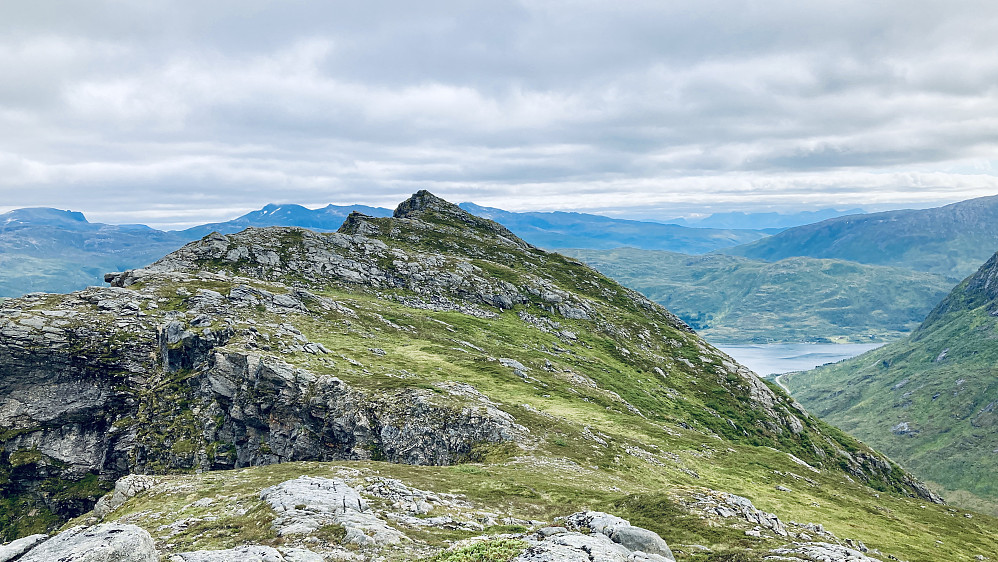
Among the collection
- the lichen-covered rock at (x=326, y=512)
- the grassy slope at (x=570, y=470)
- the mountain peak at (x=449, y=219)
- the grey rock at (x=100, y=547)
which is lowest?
the grassy slope at (x=570, y=470)

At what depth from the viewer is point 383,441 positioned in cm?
4909

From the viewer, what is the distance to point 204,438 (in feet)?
179

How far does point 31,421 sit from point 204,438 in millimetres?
22000

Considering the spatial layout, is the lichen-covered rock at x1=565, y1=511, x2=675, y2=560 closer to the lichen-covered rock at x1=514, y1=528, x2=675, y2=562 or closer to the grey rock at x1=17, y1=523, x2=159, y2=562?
the lichen-covered rock at x1=514, y1=528, x2=675, y2=562

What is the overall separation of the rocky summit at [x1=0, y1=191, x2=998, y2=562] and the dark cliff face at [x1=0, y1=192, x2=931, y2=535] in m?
0.32

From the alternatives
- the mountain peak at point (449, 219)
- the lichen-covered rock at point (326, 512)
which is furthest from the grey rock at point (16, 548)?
the mountain peak at point (449, 219)

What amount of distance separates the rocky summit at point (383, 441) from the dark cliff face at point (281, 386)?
0.32 meters

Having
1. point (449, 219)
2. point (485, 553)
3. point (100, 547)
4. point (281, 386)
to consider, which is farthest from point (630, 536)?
point (449, 219)

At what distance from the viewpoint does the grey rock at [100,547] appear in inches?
632

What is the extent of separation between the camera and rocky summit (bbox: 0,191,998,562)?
74.2 feet

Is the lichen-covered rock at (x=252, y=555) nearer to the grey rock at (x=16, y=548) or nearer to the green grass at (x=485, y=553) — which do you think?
the green grass at (x=485, y=553)

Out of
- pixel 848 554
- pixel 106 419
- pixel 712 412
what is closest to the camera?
pixel 848 554

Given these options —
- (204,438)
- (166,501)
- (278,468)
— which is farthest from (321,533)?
(204,438)

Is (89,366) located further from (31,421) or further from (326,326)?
(326,326)
